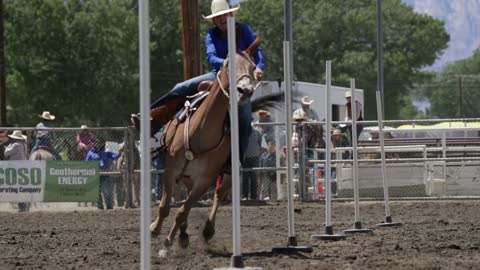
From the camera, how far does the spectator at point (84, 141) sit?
74.1 ft

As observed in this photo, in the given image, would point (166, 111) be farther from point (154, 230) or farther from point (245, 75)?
point (245, 75)

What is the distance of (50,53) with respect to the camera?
58.2 m

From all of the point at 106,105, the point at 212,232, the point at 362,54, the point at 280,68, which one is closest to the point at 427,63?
the point at 362,54

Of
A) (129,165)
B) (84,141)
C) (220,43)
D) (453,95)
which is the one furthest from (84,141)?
(453,95)

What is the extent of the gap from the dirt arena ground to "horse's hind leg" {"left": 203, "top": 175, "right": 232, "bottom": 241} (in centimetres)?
15

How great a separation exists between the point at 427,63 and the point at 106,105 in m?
29.7

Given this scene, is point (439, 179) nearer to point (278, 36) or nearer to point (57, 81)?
point (57, 81)

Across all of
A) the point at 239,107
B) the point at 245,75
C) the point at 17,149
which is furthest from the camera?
the point at 17,149

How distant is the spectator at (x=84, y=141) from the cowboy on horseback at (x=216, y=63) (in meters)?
9.54

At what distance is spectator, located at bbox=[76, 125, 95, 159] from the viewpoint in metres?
22.6

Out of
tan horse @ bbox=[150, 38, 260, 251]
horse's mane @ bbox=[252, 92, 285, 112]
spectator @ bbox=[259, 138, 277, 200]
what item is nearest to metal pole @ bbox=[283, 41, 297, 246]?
tan horse @ bbox=[150, 38, 260, 251]

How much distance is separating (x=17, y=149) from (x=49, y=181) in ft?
3.17

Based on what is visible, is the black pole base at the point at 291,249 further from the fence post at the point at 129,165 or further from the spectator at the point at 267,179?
the spectator at the point at 267,179

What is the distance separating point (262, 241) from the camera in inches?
514
